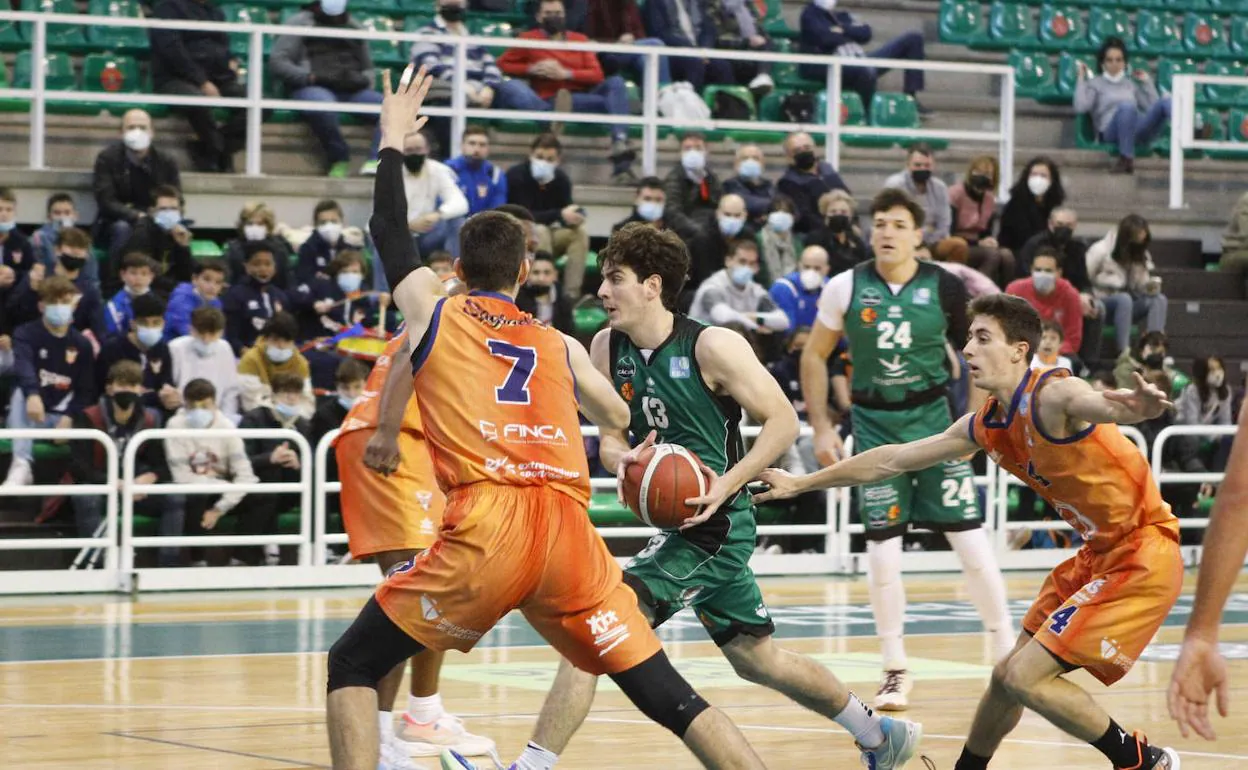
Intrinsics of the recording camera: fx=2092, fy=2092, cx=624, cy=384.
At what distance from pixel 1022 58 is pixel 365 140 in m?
8.11

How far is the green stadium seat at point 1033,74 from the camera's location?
2214cm

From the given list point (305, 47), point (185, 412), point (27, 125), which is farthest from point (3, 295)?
point (305, 47)

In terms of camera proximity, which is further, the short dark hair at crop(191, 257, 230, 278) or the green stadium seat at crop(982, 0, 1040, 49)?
the green stadium seat at crop(982, 0, 1040, 49)

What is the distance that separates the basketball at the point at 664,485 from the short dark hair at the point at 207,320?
25.0 feet

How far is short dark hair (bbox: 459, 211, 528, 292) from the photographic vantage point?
593 cm

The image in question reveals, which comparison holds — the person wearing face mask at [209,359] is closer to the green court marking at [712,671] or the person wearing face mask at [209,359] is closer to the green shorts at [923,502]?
the green court marking at [712,671]

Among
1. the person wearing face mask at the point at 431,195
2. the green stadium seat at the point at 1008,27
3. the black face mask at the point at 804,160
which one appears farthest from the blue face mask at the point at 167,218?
the green stadium seat at the point at 1008,27

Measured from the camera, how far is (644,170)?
1778cm

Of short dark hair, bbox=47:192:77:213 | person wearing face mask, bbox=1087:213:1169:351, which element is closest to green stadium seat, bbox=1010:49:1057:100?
person wearing face mask, bbox=1087:213:1169:351

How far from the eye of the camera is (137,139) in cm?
1500

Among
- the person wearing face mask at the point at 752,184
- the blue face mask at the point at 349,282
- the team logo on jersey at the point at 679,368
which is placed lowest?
the team logo on jersey at the point at 679,368

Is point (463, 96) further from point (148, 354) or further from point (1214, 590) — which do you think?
point (1214, 590)

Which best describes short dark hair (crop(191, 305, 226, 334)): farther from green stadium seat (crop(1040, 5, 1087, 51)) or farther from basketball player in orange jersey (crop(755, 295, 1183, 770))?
green stadium seat (crop(1040, 5, 1087, 51))

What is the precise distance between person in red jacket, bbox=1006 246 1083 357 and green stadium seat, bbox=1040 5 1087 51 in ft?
20.6
